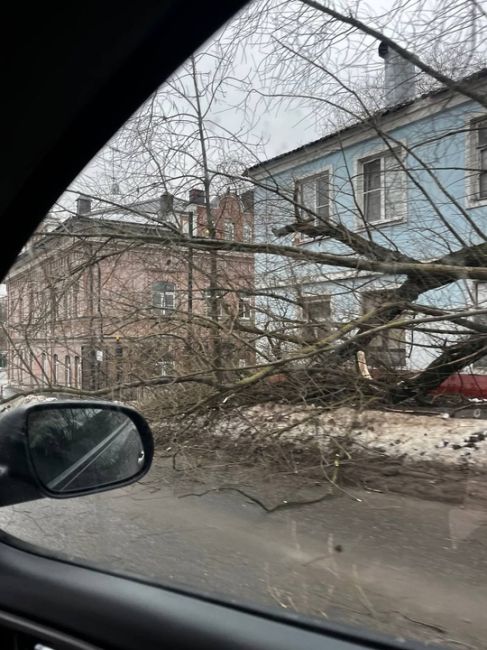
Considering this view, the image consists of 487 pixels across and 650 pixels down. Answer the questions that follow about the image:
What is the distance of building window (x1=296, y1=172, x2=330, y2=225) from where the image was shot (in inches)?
248

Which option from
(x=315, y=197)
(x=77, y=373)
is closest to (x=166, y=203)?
(x=315, y=197)

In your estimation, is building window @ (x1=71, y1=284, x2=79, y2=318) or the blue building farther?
building window @ (x1=71, y1=284, x2=79, y2=318)

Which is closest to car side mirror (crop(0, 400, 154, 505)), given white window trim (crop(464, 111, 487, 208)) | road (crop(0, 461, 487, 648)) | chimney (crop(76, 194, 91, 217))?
road (crop(0, 461, 487, 648))

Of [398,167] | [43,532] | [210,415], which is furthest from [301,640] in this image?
[398,167]

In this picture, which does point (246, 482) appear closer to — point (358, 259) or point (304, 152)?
point (358, 259)

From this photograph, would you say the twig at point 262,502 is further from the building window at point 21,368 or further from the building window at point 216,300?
the building window at point 21,368

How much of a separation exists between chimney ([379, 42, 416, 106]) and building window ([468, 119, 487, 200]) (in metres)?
0.63

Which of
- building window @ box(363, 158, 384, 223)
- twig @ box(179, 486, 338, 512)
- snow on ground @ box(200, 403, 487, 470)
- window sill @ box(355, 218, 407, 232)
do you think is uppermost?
building window @ box(363, 158, 384, 223)

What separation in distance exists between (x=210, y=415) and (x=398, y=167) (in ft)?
10.1

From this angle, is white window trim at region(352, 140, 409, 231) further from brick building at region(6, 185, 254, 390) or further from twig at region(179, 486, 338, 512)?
twig at region(179, 486, 338, 512)

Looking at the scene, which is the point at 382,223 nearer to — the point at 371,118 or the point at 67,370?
the point at 371,118

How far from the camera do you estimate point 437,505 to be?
13.9 ft

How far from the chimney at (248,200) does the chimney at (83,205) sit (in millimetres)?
1695

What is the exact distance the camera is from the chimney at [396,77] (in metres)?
4.93
